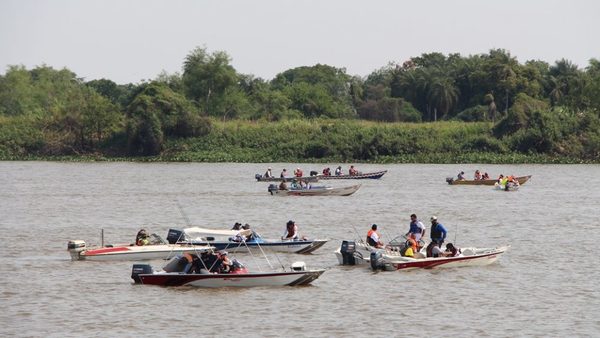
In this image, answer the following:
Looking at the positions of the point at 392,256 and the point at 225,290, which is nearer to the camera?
the point at 225,290

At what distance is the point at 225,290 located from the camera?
36625 millimetres

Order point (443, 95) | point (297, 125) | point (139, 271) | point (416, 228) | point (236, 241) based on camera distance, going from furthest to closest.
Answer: point (443, 95)
point (297, 125)
point (236, 241)
point (416, 228)
point (139, 271)

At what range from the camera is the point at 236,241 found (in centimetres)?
4400

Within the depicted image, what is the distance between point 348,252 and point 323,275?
7.95ft

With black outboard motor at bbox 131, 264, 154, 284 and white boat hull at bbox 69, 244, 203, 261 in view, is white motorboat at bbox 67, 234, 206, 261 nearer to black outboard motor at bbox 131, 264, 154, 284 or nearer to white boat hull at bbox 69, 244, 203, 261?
white boat hull at bbox 69, 244, 203, 261

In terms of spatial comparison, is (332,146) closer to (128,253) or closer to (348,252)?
(128,253)

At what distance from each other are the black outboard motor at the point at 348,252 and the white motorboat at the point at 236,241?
3.02 m

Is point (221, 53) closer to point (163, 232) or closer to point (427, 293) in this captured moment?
point (163, 232)

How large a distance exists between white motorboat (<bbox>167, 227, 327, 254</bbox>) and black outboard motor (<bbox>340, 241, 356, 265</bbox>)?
3019 millimetres

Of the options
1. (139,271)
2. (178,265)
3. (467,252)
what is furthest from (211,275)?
(467,252)

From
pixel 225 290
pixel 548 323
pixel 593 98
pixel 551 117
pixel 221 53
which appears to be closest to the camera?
pixel 548 323

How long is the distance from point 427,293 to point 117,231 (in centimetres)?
2208

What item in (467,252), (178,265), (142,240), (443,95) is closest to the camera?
(178,265)

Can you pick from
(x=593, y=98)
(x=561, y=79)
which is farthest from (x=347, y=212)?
(x=561, y=79)
